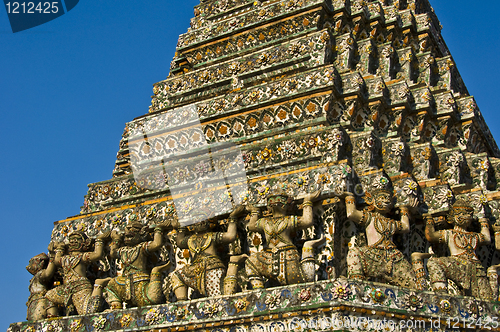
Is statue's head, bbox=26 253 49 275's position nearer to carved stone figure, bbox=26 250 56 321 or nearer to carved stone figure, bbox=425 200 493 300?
carved stone figure, bbox=26 250 56 321

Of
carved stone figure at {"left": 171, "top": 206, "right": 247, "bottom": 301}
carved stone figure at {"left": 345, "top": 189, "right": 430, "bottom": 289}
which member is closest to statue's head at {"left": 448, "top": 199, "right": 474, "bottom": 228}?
carved stone figure at {"left": 345, "top": 189, "right": 430, "bottom": 289}

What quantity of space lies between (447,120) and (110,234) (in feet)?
25.4

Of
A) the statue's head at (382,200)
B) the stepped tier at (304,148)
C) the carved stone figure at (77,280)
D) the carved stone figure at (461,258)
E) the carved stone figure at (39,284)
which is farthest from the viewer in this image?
the carved stone figure at (39,284)

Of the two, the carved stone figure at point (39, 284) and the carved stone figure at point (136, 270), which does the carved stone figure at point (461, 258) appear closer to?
the carved stone figure at point (136, 270)

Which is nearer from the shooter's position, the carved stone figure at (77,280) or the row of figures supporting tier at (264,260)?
the row of figures supporting tier at (264,260)

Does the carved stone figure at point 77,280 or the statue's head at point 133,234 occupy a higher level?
the statue's head at point 133,234

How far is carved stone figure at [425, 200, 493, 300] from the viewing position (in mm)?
8859

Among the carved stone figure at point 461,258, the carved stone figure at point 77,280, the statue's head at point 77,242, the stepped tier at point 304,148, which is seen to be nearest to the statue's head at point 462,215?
the carved stone figure at point 461,258

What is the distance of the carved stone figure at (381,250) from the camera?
8680 mm

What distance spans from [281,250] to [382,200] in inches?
74.9

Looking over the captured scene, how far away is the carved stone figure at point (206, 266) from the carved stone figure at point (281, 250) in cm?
35

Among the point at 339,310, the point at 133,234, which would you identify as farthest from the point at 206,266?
the point at 339,310

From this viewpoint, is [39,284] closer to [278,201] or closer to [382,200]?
[278,201]

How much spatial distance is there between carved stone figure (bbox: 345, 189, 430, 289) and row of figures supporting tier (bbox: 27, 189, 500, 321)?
15 millimetres
